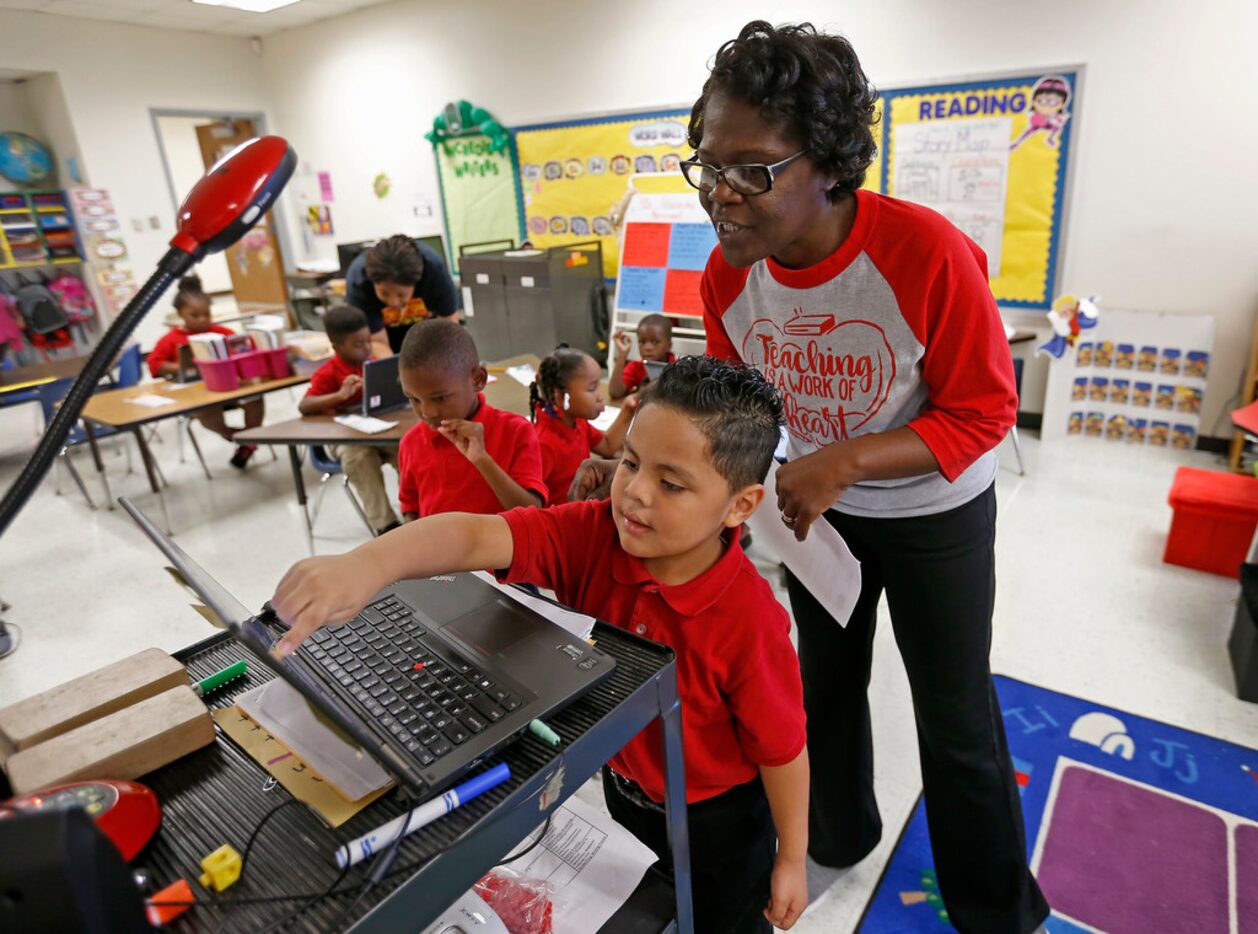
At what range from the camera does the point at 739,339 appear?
4.08 ft

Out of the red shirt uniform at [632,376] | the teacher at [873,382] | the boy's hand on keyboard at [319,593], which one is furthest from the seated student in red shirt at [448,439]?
the red shirt uniform at [632,376]

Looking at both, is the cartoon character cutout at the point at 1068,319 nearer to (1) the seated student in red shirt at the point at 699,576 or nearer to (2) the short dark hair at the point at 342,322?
(2) the short dark hair at the point at 342,322

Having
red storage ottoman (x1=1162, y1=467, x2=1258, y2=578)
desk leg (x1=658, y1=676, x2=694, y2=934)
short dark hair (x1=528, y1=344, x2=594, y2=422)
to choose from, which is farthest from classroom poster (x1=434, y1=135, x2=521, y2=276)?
desk leg (x1=658, y1=676, x2=694, y2=934)

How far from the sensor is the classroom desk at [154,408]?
3242 mm

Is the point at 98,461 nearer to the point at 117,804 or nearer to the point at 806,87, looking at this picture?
the point at 117,804

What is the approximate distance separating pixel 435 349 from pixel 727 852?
1226mm

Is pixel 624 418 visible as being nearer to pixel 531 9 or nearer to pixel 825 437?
pixel 825 437

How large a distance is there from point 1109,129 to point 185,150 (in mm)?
10732

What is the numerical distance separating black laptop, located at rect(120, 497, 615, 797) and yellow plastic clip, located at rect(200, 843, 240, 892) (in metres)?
0.12

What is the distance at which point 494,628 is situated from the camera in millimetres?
760

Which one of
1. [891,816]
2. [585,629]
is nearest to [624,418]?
[891,816]

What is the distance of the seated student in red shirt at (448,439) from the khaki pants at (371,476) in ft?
4.36

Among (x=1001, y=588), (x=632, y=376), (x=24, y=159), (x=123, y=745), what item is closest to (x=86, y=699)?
(x=123, y=745)

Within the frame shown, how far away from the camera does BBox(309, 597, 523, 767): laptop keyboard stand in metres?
0.63
